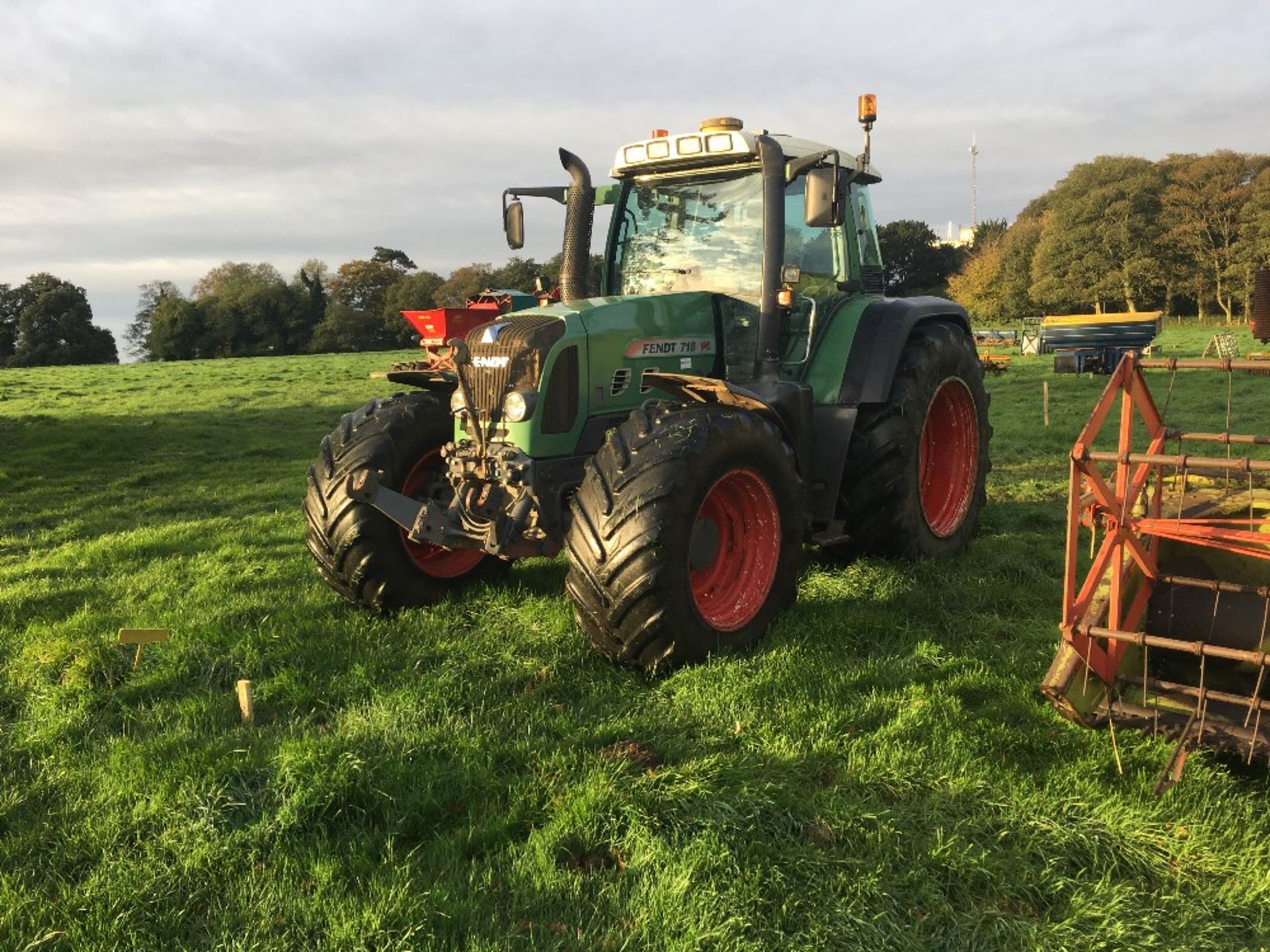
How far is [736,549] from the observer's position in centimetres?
454

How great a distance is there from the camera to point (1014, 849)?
108 inches

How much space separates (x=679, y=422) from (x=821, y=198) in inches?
53.5

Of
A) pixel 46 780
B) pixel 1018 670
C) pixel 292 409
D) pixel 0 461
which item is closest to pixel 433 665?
pixel 46 780

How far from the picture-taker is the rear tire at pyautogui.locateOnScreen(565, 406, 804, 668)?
3.76 meters

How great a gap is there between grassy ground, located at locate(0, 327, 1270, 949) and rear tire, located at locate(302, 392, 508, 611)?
0.65 feet

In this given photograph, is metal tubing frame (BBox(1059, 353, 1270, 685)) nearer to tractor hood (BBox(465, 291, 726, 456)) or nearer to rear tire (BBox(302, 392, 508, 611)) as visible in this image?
tractor hood (BBox(465, 291, 726, 456))

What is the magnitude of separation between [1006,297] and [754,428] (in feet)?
179

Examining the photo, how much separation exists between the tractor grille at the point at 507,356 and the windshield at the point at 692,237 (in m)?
1.28

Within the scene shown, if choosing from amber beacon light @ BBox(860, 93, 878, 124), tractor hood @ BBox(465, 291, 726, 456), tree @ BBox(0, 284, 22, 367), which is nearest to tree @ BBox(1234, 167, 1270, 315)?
amber beacon light @ BBox(860, 93, 878, 124)

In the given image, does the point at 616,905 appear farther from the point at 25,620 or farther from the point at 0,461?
the point at 0,461

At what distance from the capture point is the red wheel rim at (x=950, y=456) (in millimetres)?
6262

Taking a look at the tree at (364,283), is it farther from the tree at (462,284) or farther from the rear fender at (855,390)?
the rear fender at (855,390)

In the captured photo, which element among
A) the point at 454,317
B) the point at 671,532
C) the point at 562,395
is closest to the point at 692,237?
the point at 562,395

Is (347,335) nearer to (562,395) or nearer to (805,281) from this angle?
(805,281)
